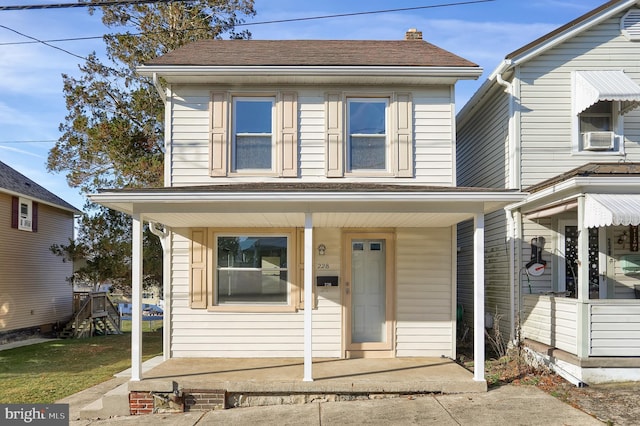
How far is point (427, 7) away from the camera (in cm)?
951

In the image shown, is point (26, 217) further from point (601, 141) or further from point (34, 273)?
point (601, 141)

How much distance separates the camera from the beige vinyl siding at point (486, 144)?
1011 cm

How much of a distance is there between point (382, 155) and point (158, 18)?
1117 centimetres

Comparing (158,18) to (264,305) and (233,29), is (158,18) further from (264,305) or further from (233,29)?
(264,305)

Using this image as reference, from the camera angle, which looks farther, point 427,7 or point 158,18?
point 158,18

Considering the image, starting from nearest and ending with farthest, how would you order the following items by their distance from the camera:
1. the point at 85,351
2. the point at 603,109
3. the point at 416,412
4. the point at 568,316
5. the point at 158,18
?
the point at 416,412
the point at 568,316
the point at 603,109
the point at 85,351
the point at 158,18

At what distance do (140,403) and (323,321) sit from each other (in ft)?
10.6

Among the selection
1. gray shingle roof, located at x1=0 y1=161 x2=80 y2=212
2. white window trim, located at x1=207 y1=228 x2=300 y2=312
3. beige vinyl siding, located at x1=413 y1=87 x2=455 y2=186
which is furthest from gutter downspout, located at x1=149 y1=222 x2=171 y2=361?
gray shingle roof, located at x1=0 y1=161 x2=80 y2=212

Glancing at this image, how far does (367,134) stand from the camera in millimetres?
9188

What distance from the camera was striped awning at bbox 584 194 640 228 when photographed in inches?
283

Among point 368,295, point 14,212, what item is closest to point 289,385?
point 368,295

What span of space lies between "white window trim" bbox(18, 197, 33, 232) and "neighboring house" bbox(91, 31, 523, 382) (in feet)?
32.0

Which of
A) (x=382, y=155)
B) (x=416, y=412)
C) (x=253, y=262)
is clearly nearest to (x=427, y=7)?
(x=382, y=155)

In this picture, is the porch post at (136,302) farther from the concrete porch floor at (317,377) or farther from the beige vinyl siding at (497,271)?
the beige vinyl siding at (497,271)
